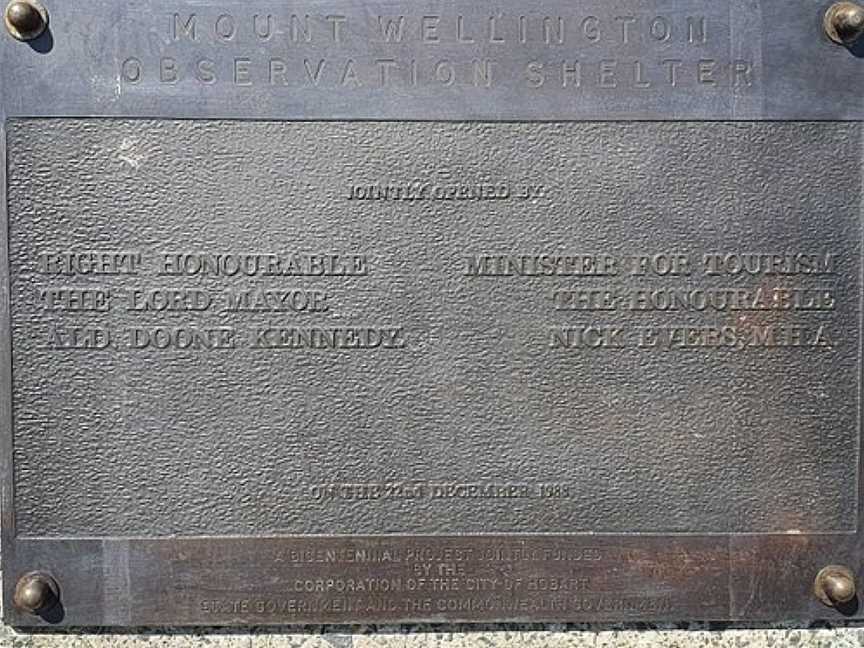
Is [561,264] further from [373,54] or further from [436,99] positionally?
[373,54]

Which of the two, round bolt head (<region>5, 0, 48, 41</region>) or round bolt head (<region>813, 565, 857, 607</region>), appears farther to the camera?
round bolt head (<region>813, 565, 857, 607</region>)

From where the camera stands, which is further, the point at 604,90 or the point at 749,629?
the point at 749,629

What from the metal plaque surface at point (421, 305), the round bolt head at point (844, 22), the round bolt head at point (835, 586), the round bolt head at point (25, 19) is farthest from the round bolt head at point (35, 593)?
the round bolt head at point (844, 22)

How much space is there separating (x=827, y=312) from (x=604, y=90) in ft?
2.15

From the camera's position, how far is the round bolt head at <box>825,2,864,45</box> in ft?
6.57

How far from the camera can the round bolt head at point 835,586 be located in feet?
6.79

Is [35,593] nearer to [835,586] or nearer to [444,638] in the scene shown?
[444,638]

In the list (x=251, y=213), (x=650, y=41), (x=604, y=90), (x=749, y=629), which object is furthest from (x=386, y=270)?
(x=749, y=629)

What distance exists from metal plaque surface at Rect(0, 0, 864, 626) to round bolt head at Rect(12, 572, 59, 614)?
11 mm

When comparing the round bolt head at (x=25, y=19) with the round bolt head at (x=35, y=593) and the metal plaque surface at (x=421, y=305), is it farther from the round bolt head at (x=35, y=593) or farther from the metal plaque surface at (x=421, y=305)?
the round bolt head at (x=35, y=593)

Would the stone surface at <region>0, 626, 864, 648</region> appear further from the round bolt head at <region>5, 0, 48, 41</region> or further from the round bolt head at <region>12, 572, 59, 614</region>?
the round bolt head at <region>5, 0, 48, 41</region>

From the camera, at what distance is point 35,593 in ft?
6.69

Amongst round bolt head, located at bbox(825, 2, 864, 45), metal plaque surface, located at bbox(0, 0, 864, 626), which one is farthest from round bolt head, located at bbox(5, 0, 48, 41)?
round bolt head, located at bbox(825, 2, 864, 45)

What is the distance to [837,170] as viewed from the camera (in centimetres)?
205
